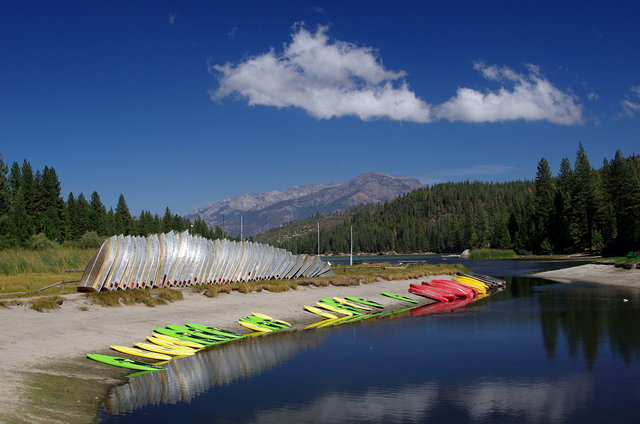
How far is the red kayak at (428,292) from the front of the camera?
150 ft

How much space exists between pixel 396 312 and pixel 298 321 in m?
8.86

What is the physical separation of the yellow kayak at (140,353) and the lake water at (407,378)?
28.2 inches

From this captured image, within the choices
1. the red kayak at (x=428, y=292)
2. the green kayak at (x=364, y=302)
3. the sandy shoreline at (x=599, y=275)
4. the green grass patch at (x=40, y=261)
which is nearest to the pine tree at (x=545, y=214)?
the sandy shoreline at (x=599, y=275)

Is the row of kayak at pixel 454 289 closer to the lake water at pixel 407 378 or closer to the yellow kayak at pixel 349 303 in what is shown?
the yellow kayak at pixel 349 303

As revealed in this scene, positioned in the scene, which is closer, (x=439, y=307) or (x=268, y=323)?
(x=268, y=323)

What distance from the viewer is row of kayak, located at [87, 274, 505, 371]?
2103cm

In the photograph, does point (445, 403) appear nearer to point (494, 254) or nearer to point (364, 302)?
point (364, 302)

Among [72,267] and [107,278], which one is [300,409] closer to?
[107,278]

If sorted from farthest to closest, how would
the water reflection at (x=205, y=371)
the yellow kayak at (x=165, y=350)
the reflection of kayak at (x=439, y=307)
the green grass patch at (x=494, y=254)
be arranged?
the green grass patch at (x=494, y=254)
the reflection of kayak at (x=439, y=307)
the yellow kayak at (x=165, y=350)
the water reflection at (x=205, y=371)

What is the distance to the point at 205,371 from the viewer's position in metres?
20.6

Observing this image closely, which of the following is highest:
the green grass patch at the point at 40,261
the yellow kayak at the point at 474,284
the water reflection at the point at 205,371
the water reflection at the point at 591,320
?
the green grass patch at the point at 40,261

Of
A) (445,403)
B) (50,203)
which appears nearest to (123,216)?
(50,203)

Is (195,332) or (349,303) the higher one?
(195,332)

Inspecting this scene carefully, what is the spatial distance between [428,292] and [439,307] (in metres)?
4.96
